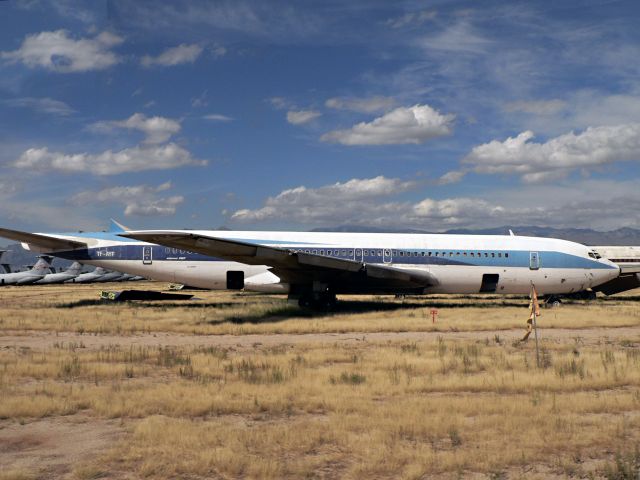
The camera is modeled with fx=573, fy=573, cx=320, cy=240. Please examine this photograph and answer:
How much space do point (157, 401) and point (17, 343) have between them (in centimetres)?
1067

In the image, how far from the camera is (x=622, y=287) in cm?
3734

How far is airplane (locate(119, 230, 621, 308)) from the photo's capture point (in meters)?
28.5

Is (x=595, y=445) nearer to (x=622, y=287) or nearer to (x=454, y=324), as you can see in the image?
(x=454, y=324)

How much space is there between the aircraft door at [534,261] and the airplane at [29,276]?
5798 centimetres

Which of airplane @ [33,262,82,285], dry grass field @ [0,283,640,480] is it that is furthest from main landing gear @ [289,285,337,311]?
airplane @ [33,262,82,285]

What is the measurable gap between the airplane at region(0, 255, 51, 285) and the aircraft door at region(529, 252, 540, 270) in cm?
5798

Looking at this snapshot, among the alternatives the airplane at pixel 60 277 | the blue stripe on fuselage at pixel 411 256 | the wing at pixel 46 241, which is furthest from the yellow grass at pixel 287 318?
the airplane at pixel 60 277

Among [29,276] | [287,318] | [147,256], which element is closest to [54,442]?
[287,318]

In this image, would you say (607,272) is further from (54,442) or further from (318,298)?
(54,442)

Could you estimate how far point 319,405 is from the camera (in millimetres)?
10492

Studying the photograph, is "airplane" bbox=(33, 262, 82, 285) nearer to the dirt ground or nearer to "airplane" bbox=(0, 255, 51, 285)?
"airplane" bbox=(0, 255, 51, 285)

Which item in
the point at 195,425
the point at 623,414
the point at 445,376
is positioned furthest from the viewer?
the point at 445,376

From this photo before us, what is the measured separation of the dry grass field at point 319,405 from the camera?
7.47 metres

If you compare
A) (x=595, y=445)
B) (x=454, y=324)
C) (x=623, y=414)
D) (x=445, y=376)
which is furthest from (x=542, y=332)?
(x=595, y=445)
